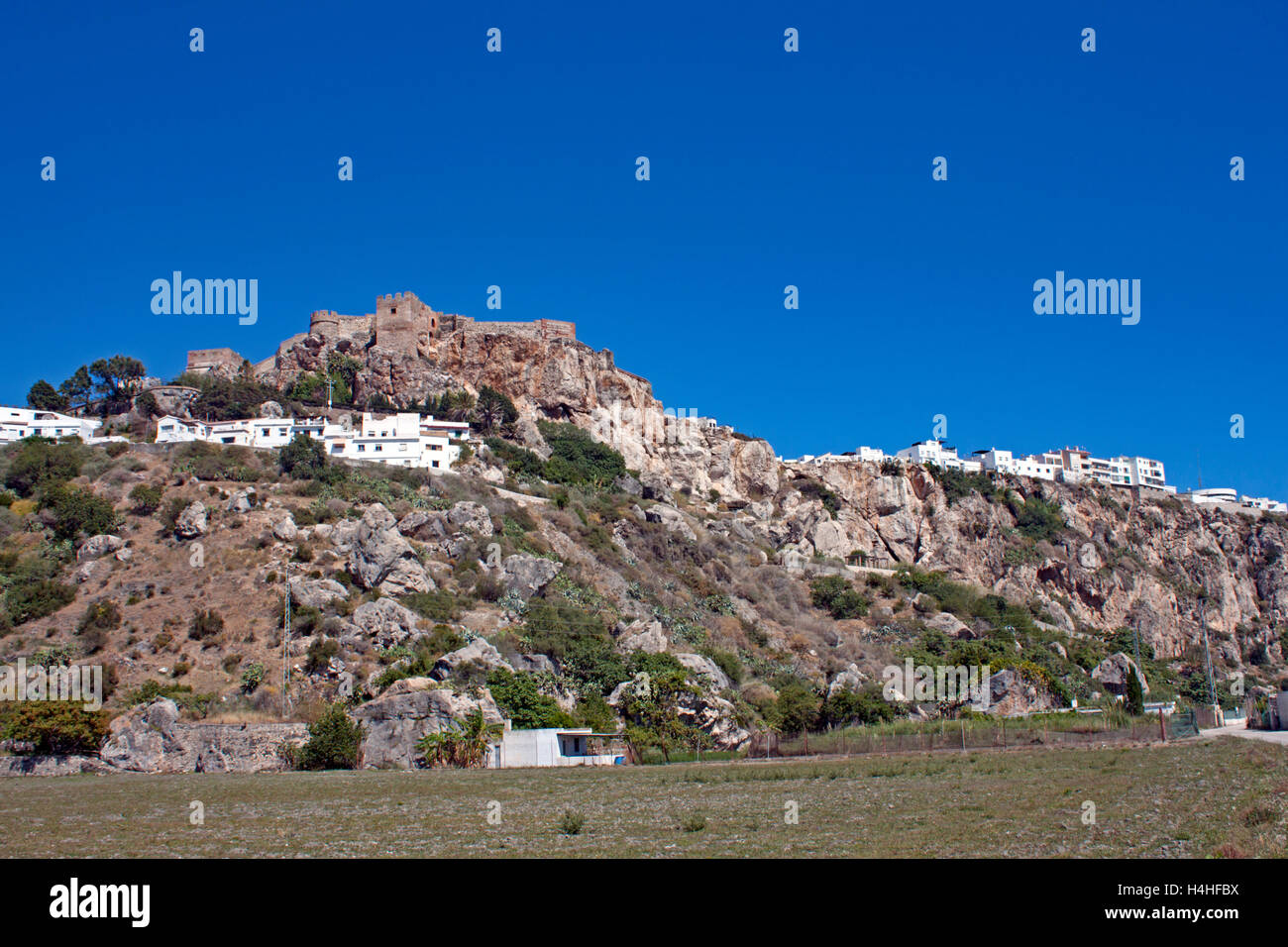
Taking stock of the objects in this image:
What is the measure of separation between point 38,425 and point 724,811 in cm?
7234

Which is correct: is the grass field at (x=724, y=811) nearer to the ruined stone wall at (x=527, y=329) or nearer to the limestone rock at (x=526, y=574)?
the limestone rock at (x=526, y=574)

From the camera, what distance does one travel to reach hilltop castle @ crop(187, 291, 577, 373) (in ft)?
294

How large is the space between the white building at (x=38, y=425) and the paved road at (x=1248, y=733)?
70.8 m

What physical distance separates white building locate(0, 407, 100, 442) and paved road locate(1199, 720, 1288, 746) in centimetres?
7076


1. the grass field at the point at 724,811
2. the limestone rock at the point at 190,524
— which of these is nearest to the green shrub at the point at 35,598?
the limestone rock at the point at 190,524

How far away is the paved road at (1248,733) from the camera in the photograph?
29.9 meters

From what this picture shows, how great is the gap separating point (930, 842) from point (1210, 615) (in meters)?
100

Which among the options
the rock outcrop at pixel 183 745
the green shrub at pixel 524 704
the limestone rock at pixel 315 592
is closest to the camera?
the rock outcrop at pixel 183 745

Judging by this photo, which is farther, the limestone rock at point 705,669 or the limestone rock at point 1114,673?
the limestone rock at point 1114,673

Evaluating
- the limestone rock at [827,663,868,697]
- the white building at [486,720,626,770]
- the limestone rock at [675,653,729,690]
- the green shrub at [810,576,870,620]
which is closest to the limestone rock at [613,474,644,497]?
the green shrub at [810,576,870,620]

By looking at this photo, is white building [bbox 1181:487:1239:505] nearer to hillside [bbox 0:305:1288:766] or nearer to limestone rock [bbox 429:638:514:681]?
hillside [bbox 0:305:1288:766]

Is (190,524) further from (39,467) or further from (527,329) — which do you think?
(527,329)

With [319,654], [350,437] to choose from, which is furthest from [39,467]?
[319,654]
